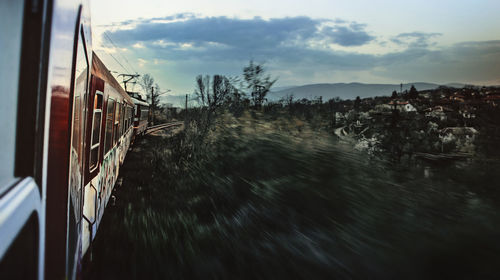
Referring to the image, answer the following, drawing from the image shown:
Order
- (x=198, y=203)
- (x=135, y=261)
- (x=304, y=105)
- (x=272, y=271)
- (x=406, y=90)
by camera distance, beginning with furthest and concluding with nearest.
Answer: (x=304, y=105) → (x=198, y=203) → (x=406, y=90) → (x=135, y=261) → (x=272, y=271)

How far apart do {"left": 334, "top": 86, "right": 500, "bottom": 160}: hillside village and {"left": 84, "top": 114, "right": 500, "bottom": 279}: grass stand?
1.01ft

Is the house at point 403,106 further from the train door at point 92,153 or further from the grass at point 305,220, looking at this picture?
the train door at point 92,153

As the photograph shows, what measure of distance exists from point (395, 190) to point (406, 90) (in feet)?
7.99

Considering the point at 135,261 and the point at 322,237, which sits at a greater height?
the point at 322,237

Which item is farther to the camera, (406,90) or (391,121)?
(406,90)

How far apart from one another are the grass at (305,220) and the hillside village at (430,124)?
1.01 feet

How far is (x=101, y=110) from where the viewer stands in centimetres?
556

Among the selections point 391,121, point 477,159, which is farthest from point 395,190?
point 391,121

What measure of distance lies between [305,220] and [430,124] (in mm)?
2190

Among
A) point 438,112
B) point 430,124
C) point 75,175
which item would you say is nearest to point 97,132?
point 75,175

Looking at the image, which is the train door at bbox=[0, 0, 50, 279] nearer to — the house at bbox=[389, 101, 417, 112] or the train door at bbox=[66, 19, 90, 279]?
the train door at bbox=[66, 19, 90, 279]

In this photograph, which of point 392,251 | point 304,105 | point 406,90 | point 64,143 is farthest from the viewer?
point 304,105

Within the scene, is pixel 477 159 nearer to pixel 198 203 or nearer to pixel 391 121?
pixel 391 121

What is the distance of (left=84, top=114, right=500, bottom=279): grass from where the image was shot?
3.31 m
